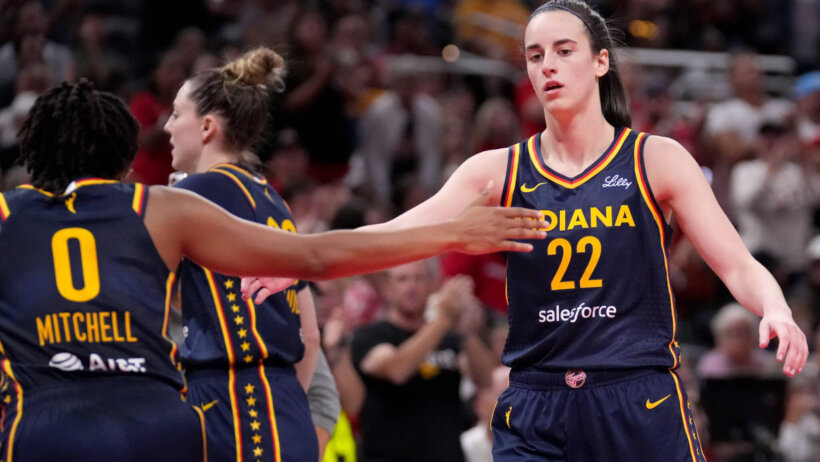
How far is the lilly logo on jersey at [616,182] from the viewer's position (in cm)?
430

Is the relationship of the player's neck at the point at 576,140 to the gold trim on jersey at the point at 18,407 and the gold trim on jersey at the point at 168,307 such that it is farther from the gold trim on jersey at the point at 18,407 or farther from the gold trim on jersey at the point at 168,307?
the gold trim on jersey at the point at 18,407

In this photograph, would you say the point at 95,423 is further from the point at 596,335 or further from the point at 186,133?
the point at 186,133

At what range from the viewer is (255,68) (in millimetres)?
5195

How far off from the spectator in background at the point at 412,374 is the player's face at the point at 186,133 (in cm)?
260

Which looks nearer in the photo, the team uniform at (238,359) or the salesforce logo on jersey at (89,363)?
the salesforce logo on jersey at (89,363)

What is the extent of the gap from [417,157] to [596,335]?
8.34 m

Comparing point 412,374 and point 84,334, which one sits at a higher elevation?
point 412,374

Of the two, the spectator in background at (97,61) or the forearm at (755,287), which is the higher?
the spectator in background at (97,61)

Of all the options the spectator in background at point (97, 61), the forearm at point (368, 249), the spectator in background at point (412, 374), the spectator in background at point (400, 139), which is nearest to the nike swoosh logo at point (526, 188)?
the forearm at point (368, 249)

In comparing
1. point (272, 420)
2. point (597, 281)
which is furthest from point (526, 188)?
point (272, 420)

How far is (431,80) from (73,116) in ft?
33.6

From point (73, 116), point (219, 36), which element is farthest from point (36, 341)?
point (219, 36)

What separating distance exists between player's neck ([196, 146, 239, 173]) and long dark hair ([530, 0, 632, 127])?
4.89ft

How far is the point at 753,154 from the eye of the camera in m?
11.9
